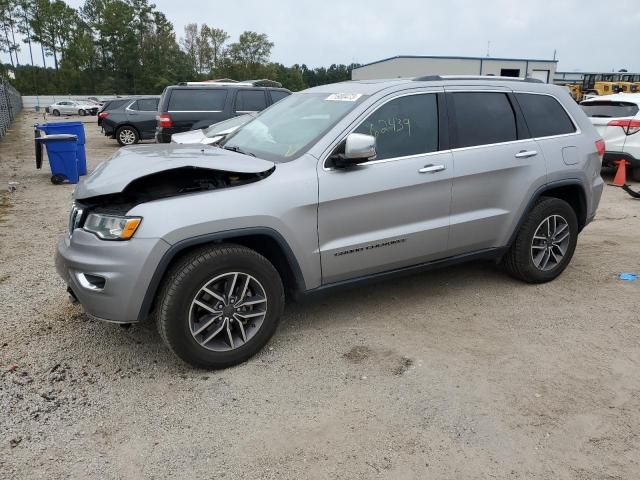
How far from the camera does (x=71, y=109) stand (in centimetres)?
4028

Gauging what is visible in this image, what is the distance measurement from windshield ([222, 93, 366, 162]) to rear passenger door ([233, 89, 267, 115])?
25.4 feet

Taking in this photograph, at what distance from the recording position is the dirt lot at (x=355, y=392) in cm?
261

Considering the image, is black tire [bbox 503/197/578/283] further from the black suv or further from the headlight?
the black suv

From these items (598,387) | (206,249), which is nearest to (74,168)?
(206,249)

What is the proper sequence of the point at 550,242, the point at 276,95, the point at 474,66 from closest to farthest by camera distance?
the point at 550,242, the point at 276,95, the point at 474,66

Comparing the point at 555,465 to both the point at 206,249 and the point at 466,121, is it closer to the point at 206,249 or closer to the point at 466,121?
the point at 206,249

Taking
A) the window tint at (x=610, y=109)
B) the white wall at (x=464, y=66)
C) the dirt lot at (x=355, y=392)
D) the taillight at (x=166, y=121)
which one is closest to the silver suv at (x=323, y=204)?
the dirt lot at (x=355, y=392)

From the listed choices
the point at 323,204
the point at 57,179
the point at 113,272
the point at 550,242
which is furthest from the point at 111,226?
the point at 57,179

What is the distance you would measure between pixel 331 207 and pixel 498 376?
5.11 ft

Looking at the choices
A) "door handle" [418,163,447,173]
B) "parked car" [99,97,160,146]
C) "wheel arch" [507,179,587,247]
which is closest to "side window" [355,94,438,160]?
"door handle" [418,163,447,173]

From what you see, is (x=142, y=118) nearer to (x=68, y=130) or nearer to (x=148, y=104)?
(x=148, y=104)

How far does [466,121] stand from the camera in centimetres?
419

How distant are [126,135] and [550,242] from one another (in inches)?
635

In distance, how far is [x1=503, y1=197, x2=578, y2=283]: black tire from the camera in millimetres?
4551
